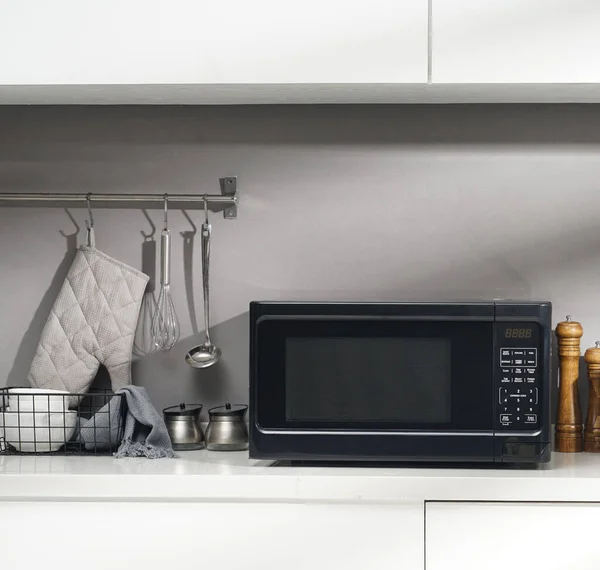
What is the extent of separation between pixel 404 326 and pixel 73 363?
0.70 metres

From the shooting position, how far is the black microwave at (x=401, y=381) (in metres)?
1.34

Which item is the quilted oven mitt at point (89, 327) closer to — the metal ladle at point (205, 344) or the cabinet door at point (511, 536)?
the metal ladle at point (205, 344)

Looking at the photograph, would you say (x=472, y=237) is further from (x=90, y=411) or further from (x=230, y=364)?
(x=90, y=411)

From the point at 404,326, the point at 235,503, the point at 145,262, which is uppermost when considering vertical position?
the point at 145,262

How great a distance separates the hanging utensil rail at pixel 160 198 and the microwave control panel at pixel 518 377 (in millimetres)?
630

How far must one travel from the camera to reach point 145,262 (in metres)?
1.69

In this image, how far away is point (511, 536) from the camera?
124cm

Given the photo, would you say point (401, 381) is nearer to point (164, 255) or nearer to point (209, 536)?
point (209, 536)

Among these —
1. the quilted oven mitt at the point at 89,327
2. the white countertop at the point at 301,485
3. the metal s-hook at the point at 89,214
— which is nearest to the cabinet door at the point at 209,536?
the white countertop at the point at 301,485
